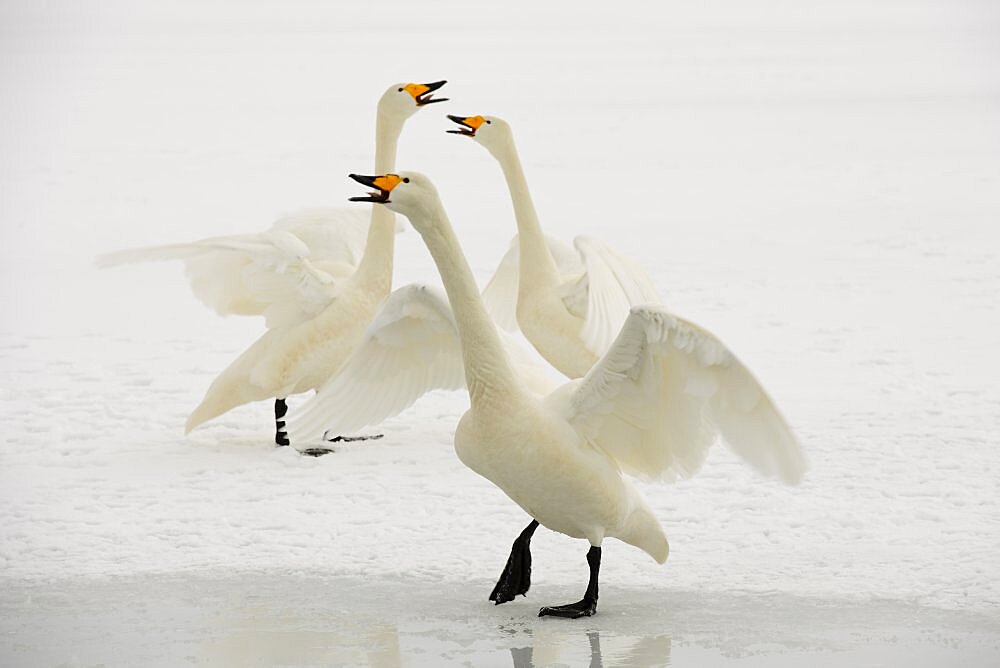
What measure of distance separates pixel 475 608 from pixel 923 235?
8.45 meters

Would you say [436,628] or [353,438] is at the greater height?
[353,438]

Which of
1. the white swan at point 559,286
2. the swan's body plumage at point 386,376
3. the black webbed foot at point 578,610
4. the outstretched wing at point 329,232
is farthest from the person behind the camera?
the outstretched wing at point 329,232

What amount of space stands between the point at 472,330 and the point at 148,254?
2428 millimetres

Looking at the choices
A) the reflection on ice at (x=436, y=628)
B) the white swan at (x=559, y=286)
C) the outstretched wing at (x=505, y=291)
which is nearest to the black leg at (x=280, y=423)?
the white swan at (x=559, y=286)

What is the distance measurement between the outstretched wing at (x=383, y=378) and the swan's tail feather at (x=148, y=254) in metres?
1.25

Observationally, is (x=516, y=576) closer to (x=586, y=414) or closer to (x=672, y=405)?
(x=586, y=414)

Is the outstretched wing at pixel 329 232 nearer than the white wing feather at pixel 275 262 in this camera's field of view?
No

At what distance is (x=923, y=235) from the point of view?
12.3m

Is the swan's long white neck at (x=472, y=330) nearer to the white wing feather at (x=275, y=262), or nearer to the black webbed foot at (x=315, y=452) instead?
the white wing feather at (x=275, y=262)

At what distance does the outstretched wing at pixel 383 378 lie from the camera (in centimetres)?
573

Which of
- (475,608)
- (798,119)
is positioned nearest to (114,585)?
(475,608)

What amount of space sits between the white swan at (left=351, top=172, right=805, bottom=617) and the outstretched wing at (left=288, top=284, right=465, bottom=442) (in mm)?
961

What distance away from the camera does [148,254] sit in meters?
6.59

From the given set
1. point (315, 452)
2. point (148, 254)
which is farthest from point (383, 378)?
point (148, 254)
